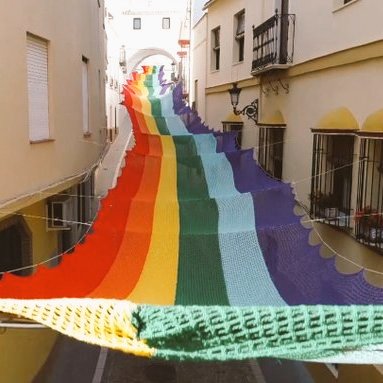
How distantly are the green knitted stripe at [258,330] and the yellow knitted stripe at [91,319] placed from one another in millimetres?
78

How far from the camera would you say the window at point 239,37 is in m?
14.1

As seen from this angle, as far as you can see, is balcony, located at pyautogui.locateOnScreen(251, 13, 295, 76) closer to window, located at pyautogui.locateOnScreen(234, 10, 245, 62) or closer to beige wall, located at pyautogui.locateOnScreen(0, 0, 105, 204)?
window, located at pyautogui.locateOnScreen(234, 10, 245, 62)

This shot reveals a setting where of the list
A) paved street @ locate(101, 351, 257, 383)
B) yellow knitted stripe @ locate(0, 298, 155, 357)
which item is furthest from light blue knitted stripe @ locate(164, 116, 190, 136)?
yellow knitted stripe @ locate(0, 298, 155, 357)

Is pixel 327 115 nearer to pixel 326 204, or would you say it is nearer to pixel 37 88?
pixel 326 204

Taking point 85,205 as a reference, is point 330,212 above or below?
above

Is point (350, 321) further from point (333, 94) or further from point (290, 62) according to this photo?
point (290, 62)

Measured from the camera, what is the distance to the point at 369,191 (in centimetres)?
676

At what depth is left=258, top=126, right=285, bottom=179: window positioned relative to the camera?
10.8 metres

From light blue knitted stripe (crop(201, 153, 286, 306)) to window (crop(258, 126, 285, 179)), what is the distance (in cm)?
361

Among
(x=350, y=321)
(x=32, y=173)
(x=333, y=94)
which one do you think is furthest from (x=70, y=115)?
(x=350, y=321)

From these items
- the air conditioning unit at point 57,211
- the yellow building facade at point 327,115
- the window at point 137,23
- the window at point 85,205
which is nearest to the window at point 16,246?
the air conditioning unit at point 57,211

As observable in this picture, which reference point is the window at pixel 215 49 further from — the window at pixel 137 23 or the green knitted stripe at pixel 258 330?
the window at pixel 137 23

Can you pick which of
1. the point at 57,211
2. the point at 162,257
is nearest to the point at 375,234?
the point at 162,257

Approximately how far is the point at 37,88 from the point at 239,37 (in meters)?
8.25
